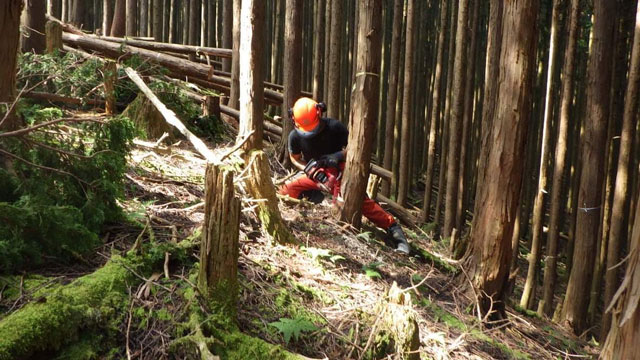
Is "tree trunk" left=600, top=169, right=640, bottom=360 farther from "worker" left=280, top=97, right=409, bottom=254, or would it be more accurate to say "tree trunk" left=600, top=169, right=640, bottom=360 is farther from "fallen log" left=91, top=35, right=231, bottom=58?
"fallen log" left=91, top=35, right=231, bottom=58

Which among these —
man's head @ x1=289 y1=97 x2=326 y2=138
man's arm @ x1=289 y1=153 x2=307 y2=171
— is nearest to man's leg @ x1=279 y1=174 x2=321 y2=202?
man's arm @ x1=289 y1=153 x2=307 y2=171

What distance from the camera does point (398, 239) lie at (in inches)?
274

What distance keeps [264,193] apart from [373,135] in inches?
65.4

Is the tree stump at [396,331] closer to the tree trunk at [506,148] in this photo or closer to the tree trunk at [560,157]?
the tree trunk at [506,148]

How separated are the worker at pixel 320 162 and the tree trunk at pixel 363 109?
31 centimetres

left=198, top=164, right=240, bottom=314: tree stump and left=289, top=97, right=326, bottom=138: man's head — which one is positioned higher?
left=289, top=97, right=326, bottom=138: man's head

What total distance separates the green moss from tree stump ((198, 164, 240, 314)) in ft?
1.50

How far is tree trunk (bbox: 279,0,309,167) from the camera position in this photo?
24.9 ft

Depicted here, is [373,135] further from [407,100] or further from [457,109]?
[407,100]

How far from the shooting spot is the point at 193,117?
8516 mm

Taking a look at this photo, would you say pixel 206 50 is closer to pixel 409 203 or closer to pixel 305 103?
pixel 305 103

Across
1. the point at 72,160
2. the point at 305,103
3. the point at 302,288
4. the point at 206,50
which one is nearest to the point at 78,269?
the point at 72,160

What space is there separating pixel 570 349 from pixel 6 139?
17.8 ft

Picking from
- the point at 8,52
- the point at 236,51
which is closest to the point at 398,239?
the point at 236,51
